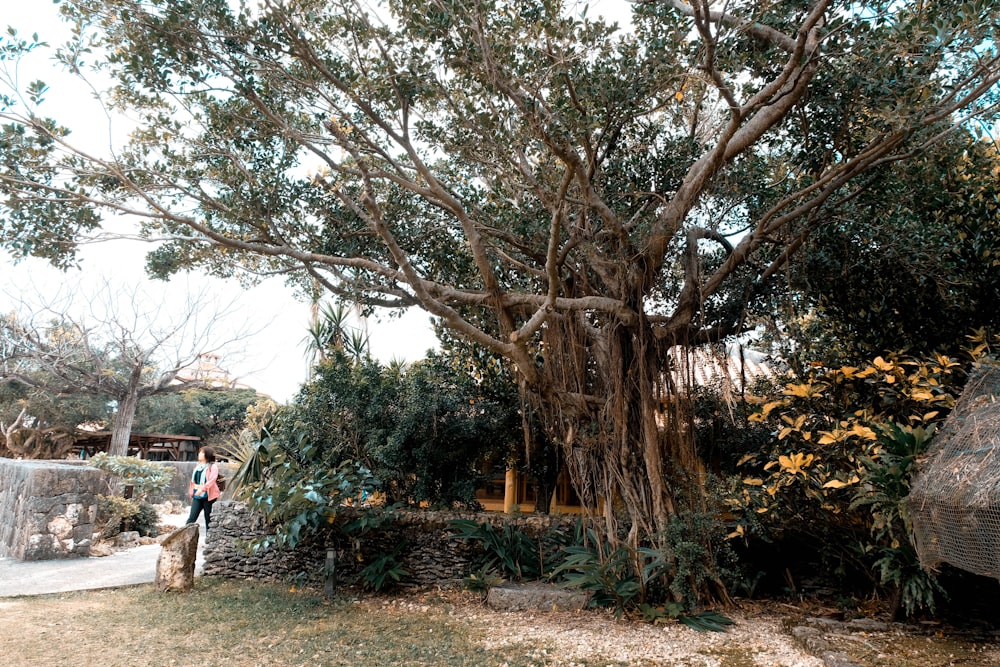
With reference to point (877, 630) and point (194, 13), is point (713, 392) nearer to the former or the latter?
point (877, 630)

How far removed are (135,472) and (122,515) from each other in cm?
60

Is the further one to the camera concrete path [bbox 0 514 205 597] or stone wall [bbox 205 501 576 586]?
stone wall [bbox 205 501 576 586]

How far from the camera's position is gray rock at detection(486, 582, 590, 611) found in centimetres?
568

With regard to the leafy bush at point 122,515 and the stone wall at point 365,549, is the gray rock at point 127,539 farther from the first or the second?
the stone wall at point 365,549

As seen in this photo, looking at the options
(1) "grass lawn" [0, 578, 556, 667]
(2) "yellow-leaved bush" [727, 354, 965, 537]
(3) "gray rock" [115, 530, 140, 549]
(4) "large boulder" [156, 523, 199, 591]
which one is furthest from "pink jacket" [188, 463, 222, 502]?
(2) "yellow-leaved bush" [727, 354, 965, 537]

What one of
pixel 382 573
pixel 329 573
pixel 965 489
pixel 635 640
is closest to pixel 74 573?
pixel 329 573

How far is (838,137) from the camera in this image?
18.4ft

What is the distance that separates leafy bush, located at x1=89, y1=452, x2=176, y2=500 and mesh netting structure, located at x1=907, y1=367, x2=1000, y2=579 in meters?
9.14

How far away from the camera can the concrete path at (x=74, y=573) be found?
6281 millimetres

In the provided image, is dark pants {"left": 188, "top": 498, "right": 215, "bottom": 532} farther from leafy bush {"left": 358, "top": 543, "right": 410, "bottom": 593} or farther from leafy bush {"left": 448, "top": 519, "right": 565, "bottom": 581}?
leafy bush {"left": 448, "top": 519, "right": 565, "bottom": 581}

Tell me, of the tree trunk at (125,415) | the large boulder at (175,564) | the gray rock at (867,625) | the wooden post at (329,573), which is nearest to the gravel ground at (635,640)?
the gray rock at (867,625)

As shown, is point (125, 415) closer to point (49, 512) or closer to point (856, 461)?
point (49, 512)

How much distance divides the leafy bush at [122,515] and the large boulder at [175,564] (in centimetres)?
273

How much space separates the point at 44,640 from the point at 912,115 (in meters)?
7.21
